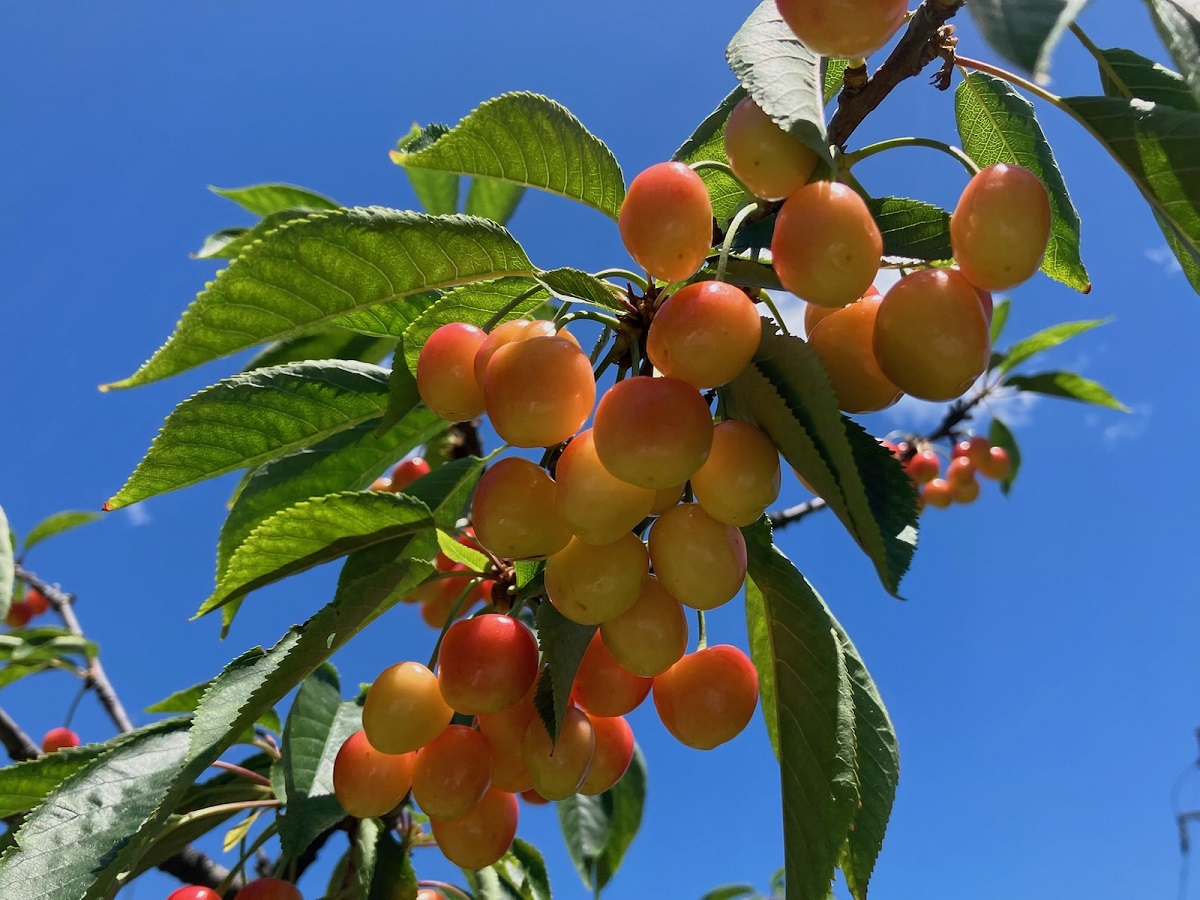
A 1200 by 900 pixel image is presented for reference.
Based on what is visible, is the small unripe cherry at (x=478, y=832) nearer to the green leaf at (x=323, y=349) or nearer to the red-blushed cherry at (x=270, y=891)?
the red-blushed cherry at (x=270, y=891)

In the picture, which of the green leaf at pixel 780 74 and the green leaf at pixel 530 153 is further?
the green leaf at pixel 530 153

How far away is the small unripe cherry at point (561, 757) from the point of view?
0.99 metres

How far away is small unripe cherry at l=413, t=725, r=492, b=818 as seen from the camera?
1.04 m

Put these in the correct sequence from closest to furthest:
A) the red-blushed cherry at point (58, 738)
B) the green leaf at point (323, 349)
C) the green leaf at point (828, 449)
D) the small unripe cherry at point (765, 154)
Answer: the green leaf at point (828, 449) < the small unripe cherry at point (765, 154) < the green leaf at point (323, 349) < the red-blushed cherry at point (58, 738)

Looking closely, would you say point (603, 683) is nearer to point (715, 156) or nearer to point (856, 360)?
point (856, 360)

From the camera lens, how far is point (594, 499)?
0.80m

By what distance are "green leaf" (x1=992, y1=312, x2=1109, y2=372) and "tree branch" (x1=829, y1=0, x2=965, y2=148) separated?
279 cm

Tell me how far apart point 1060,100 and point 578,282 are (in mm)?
563

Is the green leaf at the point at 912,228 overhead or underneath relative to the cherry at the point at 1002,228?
overhead

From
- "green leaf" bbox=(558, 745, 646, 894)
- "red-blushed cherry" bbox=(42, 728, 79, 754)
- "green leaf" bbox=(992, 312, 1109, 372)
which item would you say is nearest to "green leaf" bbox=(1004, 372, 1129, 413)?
"green leaf" bbox=(992, 312, 1109, 372)

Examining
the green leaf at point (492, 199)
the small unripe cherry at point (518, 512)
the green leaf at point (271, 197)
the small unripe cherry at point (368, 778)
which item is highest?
the green leaf at point (492, 199)

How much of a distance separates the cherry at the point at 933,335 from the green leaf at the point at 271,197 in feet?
6.85

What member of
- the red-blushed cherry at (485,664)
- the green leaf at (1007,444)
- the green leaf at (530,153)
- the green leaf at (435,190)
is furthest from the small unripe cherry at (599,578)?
the green leaf at (1007,444)

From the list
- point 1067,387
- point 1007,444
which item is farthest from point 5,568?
point 1007,444
